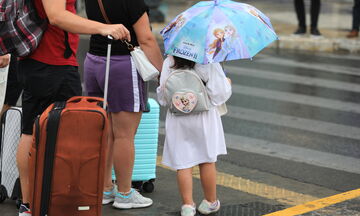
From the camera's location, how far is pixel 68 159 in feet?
13.7

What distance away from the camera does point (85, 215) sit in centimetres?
432

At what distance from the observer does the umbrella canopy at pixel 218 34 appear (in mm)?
4684

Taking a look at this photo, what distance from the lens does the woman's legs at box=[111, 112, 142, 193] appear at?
496cm

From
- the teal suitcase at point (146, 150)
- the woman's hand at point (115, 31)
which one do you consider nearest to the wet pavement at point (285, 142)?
the teal suitcase at point (146, 150)

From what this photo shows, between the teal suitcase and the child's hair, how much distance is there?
661mm

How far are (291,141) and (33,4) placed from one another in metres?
3.40

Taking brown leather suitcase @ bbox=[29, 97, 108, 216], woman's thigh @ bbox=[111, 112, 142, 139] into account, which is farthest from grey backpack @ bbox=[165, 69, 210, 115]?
brown leather suitcase @ bbox=[29, 97, 108, 216]

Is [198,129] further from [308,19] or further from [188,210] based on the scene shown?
[308,19]

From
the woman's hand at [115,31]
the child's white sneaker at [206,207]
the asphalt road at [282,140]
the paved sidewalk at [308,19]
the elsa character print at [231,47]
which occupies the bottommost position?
the paved sidewalk at [308,19]

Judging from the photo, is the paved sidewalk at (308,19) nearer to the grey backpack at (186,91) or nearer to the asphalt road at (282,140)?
the asphalt road at (282,140)

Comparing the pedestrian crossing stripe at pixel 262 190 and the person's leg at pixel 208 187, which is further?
the pedestrian crossing stripe at pixel 262 190

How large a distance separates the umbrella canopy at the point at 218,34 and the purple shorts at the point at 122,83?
0.91 ft

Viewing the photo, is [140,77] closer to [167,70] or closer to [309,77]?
[167,70]


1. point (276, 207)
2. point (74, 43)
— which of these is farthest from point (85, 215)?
point (276, 207)
